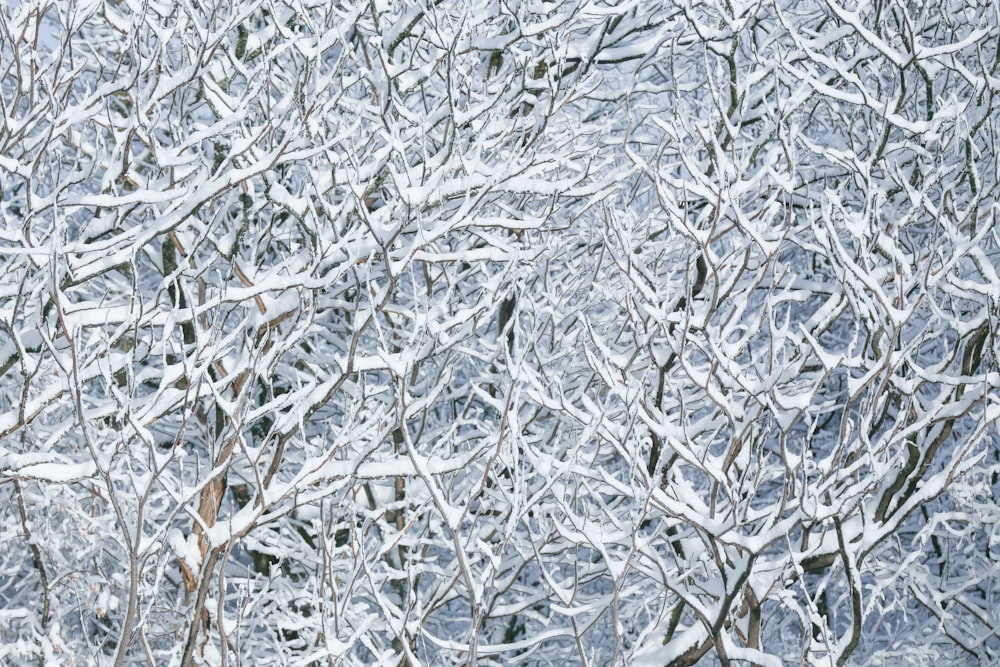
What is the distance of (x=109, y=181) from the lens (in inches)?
150

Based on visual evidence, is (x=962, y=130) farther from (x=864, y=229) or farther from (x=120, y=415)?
(x=120, y=415)

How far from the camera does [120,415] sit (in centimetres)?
307

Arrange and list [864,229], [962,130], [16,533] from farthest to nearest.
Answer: [16,533]
[962,130]
[864,229]

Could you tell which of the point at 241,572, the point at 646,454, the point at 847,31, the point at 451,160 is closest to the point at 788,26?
the point at 847,31

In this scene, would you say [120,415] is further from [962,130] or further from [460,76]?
[962,130]

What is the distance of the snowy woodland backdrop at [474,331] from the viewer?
3451 mm

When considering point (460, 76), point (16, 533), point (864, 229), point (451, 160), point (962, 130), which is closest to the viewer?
point (864, 229)

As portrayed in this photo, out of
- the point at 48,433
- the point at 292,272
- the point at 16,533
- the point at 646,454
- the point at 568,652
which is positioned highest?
the point at 292,272

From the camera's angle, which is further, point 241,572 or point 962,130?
point 241,572

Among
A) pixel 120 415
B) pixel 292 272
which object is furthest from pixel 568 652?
pixel 120 415

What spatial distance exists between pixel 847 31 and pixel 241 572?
16.1 ft

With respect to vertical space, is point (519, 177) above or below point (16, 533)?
above

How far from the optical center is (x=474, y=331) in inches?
215

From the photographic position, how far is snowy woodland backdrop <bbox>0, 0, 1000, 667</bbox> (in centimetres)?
345
